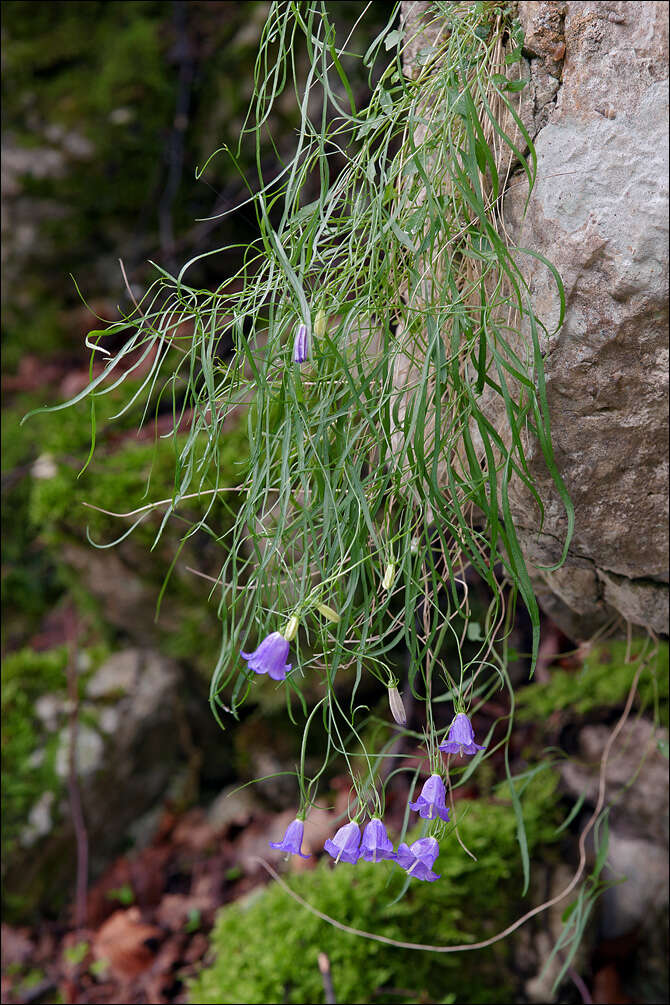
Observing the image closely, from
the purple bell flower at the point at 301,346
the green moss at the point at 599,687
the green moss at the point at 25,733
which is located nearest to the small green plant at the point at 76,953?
the green moss at the point at 25,733

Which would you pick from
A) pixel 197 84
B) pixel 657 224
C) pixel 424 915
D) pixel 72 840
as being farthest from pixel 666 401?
pixel 197 84

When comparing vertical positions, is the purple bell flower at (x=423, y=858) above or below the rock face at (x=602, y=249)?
below

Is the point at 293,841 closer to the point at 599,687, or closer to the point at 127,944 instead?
the point at 599,687

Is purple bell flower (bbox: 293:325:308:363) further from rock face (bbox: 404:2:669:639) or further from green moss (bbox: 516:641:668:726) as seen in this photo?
green moss (bbox: 516:641:668:726)

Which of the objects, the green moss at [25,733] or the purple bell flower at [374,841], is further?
the green moss at [25,733]

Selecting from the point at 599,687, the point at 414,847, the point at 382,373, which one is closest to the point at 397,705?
the point at 414,847

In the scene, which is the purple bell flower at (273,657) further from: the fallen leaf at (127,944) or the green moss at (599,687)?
the fallen leaf at (127,944)

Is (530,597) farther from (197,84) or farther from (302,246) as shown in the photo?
(197,84)
